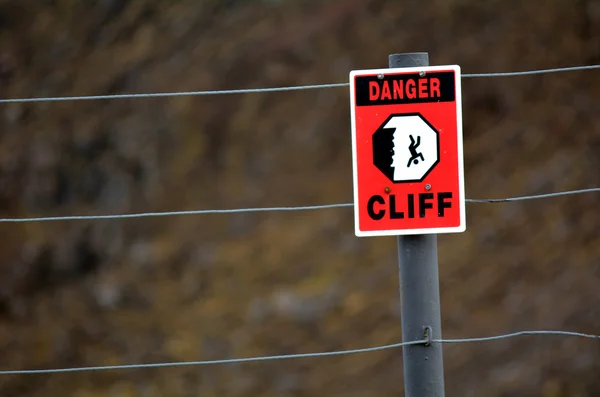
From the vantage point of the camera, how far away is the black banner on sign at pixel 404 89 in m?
1.29

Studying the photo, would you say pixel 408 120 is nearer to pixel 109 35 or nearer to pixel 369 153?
pixel 369 153

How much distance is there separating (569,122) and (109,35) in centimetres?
178

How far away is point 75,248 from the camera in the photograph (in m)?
3.29

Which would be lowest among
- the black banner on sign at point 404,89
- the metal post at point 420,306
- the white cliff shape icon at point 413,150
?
the metal post at point 420,306

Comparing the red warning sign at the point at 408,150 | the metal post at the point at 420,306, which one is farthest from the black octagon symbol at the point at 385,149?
the metal post at the point at 420,306

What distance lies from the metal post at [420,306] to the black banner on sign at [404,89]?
0.04 meters

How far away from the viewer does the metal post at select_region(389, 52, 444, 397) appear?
1334mm

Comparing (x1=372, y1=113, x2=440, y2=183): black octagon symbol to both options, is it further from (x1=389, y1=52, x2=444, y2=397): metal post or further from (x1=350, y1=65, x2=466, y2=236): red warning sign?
(x1=389, y1=52, x2=444, y2=397): metal post

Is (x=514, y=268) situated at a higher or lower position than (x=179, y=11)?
lower

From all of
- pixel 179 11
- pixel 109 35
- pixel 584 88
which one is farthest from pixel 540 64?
pixel 109 35

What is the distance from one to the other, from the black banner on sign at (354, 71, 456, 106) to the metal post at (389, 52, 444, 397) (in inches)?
1.5

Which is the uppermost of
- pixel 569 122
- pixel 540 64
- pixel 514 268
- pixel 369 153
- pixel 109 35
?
pixel 109 35

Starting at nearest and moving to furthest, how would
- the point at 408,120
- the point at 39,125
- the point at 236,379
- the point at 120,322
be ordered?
the point at 408,120
the point at 236,379
the point at 120,322
the point at 39,125

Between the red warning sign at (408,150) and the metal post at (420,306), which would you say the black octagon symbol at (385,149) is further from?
the metal post at (420,306)
